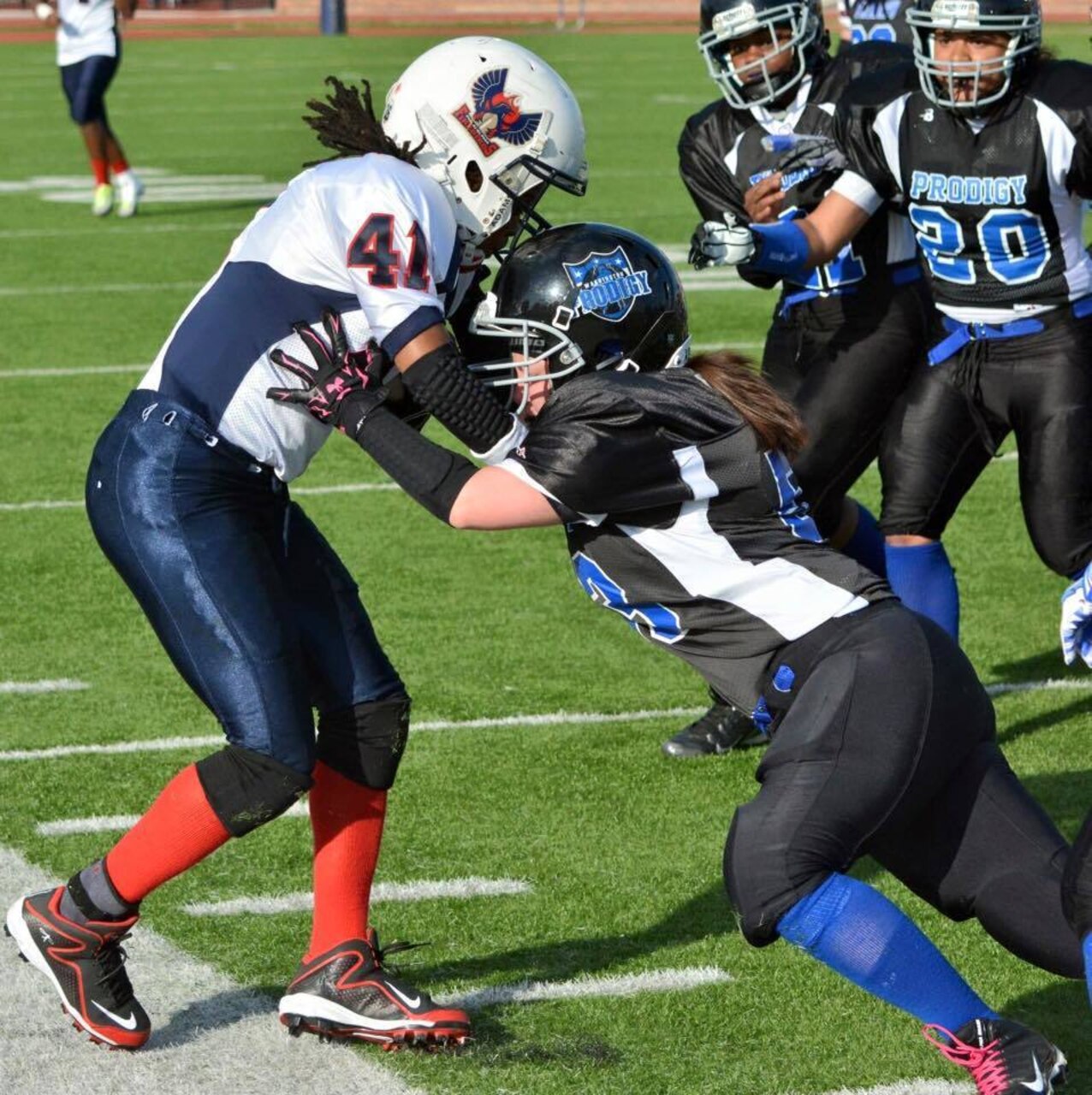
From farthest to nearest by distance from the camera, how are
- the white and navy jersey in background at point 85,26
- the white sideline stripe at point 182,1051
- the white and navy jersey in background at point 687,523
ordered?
the white and navy jersey in background at point 85,26, the white sideline stripe at point 182,1051, the white and navy jersey in background at point 687,523

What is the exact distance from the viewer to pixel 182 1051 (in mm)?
3432

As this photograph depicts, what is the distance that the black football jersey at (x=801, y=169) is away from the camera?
214 inches

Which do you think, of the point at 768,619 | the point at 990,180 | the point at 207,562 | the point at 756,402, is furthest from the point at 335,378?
the point at 990,180

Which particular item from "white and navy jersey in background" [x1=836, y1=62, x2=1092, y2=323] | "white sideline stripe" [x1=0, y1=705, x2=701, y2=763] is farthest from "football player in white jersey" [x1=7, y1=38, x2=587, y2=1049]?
"white and navy jersey in background" [x1=836, y1=62, x2=1092, y2=323]

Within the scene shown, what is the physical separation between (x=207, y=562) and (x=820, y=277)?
8.29 ft

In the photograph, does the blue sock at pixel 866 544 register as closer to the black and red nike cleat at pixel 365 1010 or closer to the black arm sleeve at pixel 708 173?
the black arm sleeve at pixel 708 173

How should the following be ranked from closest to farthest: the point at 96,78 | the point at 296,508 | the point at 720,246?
the point at 296,508
the point at 720,246
the point at 96,78

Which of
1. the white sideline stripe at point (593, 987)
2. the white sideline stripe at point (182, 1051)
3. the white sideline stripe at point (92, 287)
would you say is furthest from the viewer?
the white sideline stripe at point (92, 287)

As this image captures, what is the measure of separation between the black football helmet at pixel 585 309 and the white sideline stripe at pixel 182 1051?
110 cm

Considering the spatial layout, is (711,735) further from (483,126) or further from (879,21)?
(879,21)

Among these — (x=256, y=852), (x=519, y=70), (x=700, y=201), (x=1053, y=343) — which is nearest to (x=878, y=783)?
(x=519, y=70)

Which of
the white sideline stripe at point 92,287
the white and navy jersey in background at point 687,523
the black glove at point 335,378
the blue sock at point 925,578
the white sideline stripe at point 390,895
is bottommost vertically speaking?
the white sideline stripe at point 92,287

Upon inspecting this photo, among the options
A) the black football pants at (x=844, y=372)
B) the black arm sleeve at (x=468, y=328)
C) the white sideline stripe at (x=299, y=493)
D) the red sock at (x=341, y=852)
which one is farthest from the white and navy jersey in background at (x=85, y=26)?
the red sock at (x=341, y=852)

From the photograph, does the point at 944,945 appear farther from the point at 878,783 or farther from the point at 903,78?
the point at 903,78
